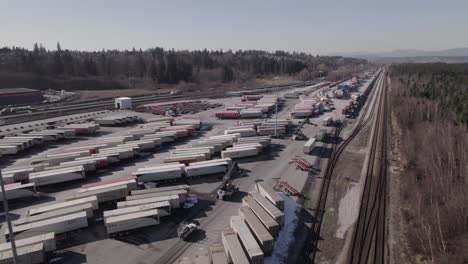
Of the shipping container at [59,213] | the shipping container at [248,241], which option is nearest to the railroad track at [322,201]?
the shipping container at [248,241]

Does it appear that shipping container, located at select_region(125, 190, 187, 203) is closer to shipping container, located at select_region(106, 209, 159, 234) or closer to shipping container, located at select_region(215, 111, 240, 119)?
shipping container, located at select_region(106, 209, 159, 234)

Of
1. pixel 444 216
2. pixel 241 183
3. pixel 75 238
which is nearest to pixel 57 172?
pixel 75 238

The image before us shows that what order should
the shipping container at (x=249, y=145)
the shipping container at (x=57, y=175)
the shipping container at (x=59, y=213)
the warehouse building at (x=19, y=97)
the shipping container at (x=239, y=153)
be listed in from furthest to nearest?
the warehouse building at (x=19, y=97), the shipping container at (x=249, y=145), the shipping container at (x=239, y=153), the shipping container at (x=57, y=175), the shipping container at (x=59, y=213)

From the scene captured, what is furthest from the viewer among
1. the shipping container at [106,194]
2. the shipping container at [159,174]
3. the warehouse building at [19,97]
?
the warehouse building at [19,97]

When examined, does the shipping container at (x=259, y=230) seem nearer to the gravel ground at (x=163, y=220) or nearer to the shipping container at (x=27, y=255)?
the gravel ground at (x=163, y=220)

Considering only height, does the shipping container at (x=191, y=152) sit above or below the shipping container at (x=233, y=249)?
above

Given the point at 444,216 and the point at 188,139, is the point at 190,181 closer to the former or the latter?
the point at 188,139
